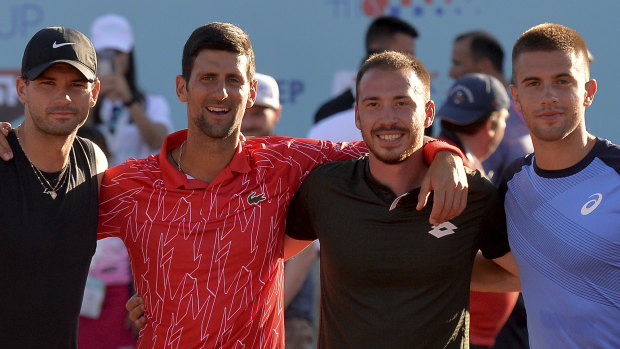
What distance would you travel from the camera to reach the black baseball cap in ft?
11.7

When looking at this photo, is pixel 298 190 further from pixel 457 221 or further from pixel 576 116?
pixel 576 116

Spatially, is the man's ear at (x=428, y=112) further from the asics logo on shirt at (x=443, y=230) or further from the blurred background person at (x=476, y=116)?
the blurred background person at (x=476, y=116)

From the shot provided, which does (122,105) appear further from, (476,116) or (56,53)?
(56,53)

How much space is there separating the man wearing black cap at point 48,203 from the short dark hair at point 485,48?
3.55 metres

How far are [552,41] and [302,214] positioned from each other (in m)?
1.20

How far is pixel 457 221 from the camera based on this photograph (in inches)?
138

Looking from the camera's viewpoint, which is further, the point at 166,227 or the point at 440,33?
the point at 440,33

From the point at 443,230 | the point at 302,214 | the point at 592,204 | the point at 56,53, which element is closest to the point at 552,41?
the point at 592,204

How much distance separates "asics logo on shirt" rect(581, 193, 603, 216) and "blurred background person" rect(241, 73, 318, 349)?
2.10 meters

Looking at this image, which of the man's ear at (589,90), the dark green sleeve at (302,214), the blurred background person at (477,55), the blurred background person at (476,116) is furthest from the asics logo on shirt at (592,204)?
the blurred background person at (477,55)

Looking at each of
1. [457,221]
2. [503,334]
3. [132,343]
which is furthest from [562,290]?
[132,343]

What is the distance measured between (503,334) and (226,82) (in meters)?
2.28

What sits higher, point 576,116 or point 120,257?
point 576,116

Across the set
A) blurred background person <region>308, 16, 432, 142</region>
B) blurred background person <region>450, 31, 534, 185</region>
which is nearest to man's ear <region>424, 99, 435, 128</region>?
blurred background person <region>308, 16, 432, 142</region>
